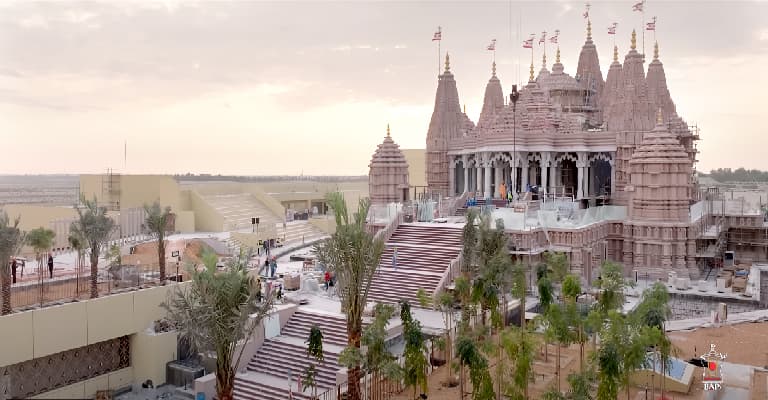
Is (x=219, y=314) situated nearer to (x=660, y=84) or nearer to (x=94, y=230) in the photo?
(x=94, y=230)

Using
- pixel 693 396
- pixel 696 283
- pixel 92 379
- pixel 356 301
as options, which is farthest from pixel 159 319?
pixel 696 283

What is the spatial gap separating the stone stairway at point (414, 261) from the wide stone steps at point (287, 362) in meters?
4.54

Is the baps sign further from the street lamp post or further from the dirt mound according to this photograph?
the dirt mound

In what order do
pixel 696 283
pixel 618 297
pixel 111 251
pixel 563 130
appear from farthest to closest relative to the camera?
pixel 563 130 → pixel 696 283 → pixel 111 251 → pixel 618 297

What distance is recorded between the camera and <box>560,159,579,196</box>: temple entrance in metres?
38.7

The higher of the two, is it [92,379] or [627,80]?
[627,80]

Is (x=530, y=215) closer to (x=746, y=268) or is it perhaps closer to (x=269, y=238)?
(x=746, y=268)

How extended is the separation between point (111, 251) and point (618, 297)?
19.3 meters

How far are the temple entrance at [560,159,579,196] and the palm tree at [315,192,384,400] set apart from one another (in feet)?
82.7

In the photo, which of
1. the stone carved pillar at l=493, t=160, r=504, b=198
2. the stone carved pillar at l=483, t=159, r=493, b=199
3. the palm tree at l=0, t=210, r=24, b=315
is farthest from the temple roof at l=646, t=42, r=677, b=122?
the palm tree at l=0, t=210, r=24, b=315

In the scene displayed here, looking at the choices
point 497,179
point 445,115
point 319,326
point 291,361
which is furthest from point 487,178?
point 291,361

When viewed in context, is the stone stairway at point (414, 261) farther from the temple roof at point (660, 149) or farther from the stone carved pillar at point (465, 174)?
the stone carved pillar at point (465, 174)

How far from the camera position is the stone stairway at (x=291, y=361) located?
18672 millimetres

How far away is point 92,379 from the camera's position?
20125mm
